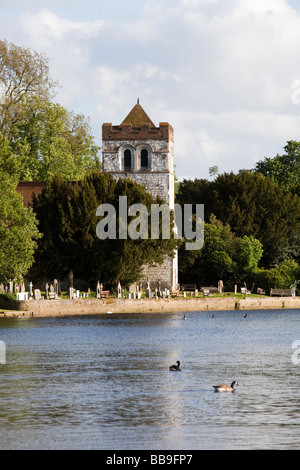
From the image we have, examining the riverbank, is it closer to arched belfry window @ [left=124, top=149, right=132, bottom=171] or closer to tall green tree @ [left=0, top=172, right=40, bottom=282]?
tall green tree @ [left=0, top=172, right=40, bottom=282]

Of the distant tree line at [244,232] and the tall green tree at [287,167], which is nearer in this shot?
the distant tree line at [244,232]

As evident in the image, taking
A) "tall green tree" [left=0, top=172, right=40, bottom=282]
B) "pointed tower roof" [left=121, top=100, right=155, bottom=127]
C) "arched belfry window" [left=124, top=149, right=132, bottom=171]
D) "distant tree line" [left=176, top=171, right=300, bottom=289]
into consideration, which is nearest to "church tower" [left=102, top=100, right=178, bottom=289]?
"arched belfry window" [left=124, top=149, right=132, bottom=171]

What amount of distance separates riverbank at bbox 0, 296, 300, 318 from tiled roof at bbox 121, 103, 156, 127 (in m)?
23.1

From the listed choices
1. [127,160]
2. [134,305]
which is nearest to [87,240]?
[134,305]

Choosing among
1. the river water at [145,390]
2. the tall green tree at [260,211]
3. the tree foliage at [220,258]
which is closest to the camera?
the river water at [145,390]

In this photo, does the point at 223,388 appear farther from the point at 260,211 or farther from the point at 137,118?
the point at 260,211

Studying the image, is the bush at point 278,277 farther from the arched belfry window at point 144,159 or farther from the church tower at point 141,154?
the arched belfry window at point 144,159

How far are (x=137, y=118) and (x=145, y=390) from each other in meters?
70.9

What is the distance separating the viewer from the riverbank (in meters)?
65.2

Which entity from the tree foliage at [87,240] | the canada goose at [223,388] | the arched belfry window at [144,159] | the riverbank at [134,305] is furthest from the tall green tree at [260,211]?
the canada goose at [223,388]

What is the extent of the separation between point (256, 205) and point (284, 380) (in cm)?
7299

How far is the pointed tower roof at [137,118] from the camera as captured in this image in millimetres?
97438

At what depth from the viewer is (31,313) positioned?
65.2 metres

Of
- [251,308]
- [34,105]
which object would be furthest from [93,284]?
[34,105]
